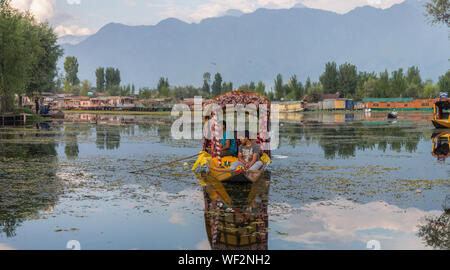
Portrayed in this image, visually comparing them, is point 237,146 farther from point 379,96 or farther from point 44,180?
point 379,96

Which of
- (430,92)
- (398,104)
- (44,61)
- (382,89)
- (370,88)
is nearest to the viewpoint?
(44,61)

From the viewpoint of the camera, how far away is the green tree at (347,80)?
7525 inches

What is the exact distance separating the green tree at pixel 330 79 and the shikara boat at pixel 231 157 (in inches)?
7113

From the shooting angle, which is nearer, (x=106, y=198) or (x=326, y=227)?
(x=326, y=227)

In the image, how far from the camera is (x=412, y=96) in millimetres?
174125

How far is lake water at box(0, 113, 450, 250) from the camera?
34.0ft

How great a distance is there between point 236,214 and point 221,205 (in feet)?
4.11

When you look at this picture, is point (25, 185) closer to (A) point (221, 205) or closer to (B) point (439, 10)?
(A) point (221, 205)

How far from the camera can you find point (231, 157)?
19219 mm

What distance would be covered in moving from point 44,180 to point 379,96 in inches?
6504

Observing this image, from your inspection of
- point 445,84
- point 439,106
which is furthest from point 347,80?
point 439,106
